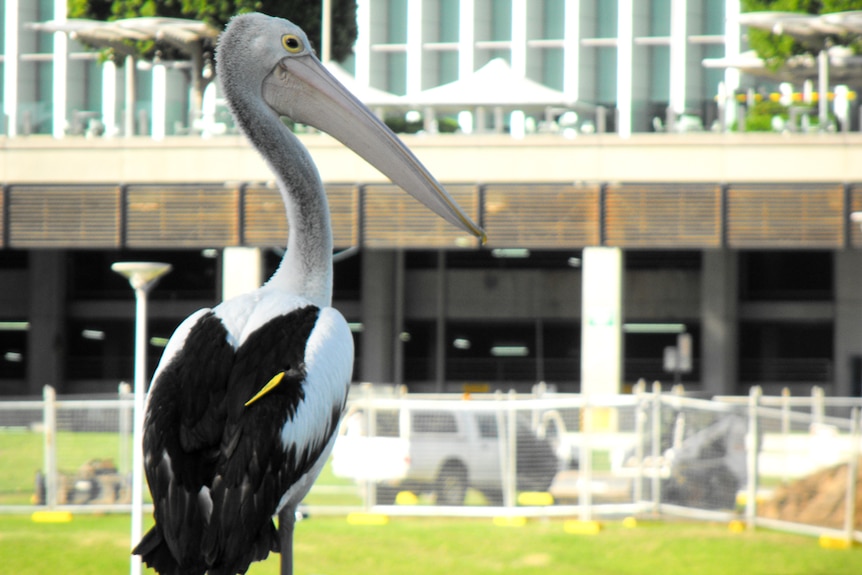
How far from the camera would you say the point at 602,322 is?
30062 millimetres

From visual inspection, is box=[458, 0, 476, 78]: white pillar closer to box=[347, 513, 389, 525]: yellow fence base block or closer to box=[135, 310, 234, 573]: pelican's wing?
box=[347, 513, 389, 525]: yellow fence base block

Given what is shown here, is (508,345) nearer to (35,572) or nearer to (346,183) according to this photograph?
(346,183)

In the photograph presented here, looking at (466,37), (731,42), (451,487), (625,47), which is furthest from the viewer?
(466,37)

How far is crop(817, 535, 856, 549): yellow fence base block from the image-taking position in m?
13.2

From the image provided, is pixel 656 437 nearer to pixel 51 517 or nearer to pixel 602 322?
pixel 51 517

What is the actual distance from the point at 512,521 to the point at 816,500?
348 centimetres

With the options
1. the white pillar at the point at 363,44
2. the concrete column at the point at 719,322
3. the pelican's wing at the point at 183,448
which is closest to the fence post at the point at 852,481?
the pelican's wing at the point at 183,448

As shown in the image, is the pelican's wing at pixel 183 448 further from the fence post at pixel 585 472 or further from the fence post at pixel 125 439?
the fence post at pixel 125 439

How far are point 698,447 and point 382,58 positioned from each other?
97.4ft

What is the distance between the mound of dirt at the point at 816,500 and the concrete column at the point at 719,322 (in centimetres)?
2080

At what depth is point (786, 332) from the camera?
121 ft

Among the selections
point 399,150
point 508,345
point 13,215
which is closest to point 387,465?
point 399,150

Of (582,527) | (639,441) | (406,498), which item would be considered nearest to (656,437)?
(639,441)

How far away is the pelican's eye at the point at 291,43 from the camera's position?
431 cm
